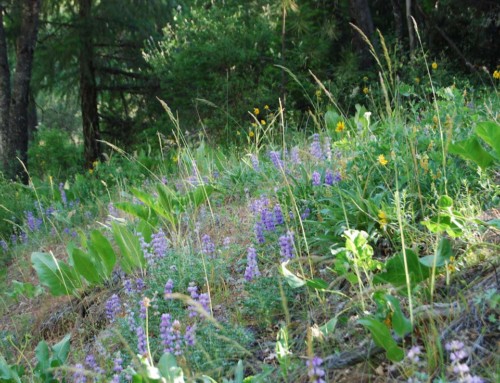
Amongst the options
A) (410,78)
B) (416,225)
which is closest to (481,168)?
(416,225)

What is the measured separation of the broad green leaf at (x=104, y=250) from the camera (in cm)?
345

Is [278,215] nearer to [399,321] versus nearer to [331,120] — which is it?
[399,321]

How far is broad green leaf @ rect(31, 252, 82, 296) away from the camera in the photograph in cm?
353

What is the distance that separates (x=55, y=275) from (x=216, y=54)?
Result: 6.85 metres

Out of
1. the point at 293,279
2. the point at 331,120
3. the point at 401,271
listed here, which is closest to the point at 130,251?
the point at 293,279

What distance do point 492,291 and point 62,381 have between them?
175 cm

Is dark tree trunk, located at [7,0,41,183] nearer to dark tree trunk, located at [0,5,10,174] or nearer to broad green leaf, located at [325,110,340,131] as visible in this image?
dark tree trunk, located at [0,5,10,174]

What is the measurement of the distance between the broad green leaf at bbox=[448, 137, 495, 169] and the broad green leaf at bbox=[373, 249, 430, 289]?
73cm

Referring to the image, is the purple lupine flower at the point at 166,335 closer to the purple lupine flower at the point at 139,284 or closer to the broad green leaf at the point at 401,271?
the purple lupine flower at the point at 139,284

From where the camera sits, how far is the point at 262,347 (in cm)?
255

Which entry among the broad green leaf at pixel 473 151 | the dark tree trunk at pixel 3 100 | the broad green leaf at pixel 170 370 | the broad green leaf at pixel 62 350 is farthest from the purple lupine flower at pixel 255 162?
the dark tree trunk at pixel 3 100

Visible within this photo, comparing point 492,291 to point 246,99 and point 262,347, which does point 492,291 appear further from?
point 246,99

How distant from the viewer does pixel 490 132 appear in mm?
2758

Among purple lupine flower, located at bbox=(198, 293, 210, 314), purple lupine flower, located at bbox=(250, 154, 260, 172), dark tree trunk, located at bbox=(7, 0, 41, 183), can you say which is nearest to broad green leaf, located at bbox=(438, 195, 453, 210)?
purple lupine flower, located at bbox=(198, 293, 210, 314)
